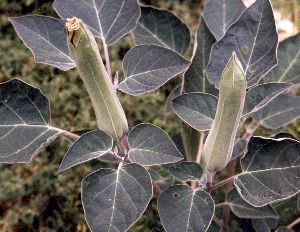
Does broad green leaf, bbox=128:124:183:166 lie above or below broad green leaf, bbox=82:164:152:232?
Result: above

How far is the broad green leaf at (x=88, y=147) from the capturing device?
2.79ft

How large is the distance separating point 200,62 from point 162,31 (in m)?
0.11

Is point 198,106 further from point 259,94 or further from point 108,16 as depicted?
point 108,16

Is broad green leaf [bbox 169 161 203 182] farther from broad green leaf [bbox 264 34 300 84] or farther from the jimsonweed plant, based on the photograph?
broad green leaf [bbox 264 34 300 84]

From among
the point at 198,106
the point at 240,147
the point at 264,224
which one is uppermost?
the point at 198,106

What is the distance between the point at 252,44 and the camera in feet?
3.17

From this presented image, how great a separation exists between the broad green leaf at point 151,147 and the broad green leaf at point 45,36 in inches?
7.0

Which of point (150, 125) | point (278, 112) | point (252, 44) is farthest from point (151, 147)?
point (278, 112)

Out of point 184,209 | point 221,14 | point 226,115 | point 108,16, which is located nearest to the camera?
point 226,115

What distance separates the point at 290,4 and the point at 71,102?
0.90 meters

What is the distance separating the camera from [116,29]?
1.04 meters

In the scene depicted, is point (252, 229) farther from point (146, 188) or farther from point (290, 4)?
point (290, 4)

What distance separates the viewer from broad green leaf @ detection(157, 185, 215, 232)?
0.88m

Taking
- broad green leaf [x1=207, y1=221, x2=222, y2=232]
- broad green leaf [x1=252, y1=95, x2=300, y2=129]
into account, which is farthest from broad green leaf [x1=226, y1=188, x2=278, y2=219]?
broad green leaf [x1=252, y1=95, x2=300, y2=129]
